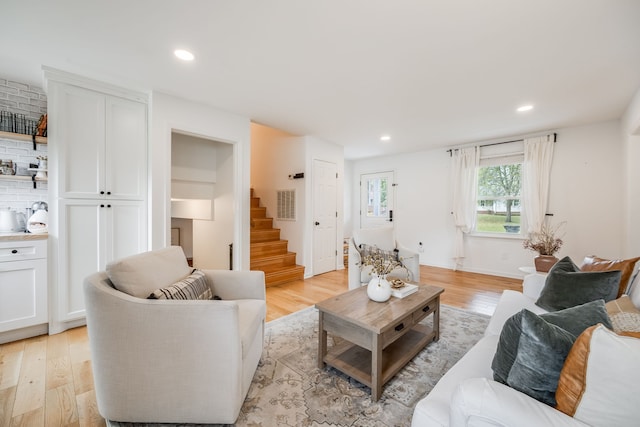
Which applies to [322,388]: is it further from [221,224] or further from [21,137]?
[21,137]

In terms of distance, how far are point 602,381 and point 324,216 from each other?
4.21m

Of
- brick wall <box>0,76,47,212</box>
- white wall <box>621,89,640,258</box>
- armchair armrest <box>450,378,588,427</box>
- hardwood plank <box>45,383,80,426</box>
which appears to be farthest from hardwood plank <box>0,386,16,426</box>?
white wall <box>621,89,640,258</box>

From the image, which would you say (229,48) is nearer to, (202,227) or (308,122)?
(308,122)

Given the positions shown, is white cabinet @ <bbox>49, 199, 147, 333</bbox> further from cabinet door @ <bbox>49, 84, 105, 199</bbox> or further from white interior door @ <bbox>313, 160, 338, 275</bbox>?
white interior door @ <bbox>313, 160, 338, 275</bbox>

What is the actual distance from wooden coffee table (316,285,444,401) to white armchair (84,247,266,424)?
2.25 feet

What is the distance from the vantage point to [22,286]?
229 centimetres

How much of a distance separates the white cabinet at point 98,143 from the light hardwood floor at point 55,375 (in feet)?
4.34

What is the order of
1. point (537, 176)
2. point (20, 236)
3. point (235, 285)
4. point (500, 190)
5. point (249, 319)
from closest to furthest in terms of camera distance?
1. point (249, 319)
2. point (235, 285)
3. point (20, 236)
4. point (537, 176)
5. point (500, 190)

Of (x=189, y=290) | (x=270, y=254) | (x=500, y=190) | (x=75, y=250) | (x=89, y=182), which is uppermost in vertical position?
(x=500, y=190)

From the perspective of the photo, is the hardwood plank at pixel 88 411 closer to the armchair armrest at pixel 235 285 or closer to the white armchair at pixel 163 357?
the white armchair at pixel 163 357

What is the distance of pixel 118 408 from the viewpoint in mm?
1342

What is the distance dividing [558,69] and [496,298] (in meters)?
2.64

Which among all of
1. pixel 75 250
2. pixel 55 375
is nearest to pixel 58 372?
pixel 55 375

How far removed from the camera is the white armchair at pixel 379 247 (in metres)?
3.03
